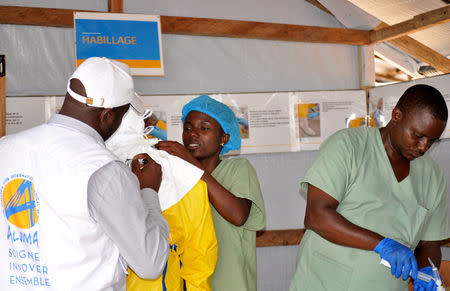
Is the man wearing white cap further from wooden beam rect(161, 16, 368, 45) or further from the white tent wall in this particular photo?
wooden beam rect(161, 16, 368, 45)

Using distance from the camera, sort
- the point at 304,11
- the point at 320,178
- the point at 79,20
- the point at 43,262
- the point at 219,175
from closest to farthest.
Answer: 1. the point at 43,262
2. the point at 320,178
3. the point at 219,175
4. the point at 79,20
5. the point at 304,11

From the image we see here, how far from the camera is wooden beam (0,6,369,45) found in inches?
125

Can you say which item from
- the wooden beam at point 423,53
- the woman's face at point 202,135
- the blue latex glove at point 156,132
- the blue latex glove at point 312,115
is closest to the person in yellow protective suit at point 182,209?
the blue latex glove at point 156,132

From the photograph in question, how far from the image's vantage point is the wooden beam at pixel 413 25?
132 inches

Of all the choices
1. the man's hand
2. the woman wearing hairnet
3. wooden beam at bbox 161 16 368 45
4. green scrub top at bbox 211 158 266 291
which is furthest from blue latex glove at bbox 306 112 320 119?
Answer: the man's hand

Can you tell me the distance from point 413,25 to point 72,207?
3.21 metres

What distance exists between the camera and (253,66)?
12.5 ft

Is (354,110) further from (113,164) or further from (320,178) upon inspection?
(113,164)

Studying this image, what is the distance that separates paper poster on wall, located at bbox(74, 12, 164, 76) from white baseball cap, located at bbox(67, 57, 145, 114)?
2.02 meters

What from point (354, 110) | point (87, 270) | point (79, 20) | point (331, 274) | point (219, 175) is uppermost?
point (79, 20)

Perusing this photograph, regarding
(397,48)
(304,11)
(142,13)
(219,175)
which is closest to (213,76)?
(142,13)

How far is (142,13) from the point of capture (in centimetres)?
351

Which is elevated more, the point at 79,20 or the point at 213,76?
the point at 79,20

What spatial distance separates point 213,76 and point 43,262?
266cm
